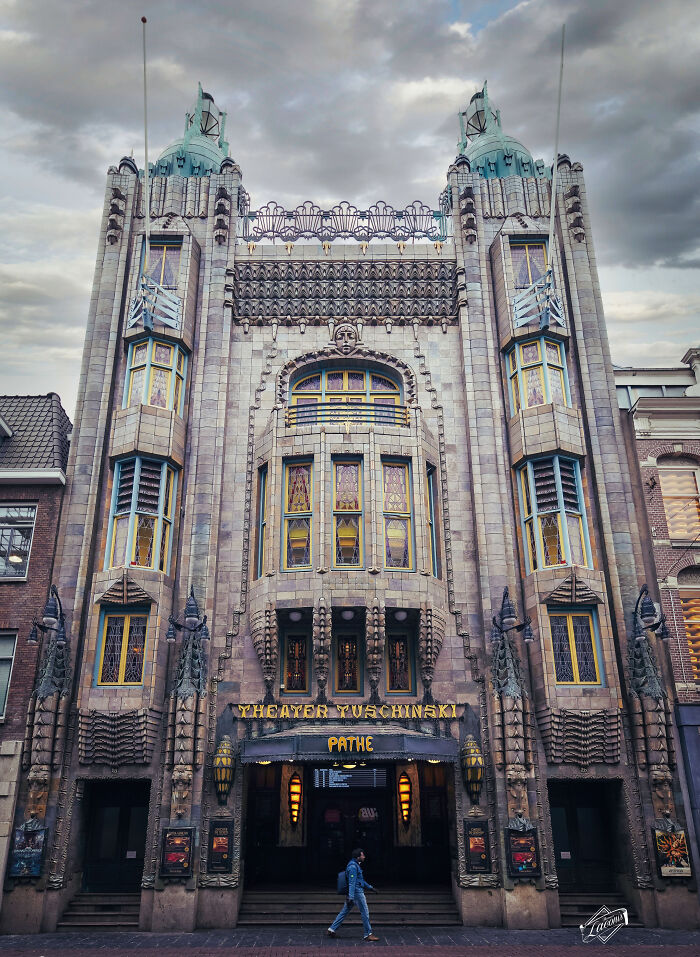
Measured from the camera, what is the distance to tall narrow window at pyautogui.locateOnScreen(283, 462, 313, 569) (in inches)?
930

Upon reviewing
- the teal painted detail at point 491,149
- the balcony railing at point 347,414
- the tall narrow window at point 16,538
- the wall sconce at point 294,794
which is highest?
the teal painted detail at point 491,149

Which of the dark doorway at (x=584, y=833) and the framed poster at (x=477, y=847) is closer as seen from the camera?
the framed poster at (x=477, y=847)

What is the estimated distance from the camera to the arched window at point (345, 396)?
86.1 feet

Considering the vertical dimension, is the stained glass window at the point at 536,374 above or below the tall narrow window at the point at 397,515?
above

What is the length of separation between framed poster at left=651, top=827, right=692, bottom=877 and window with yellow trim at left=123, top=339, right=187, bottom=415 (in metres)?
21.2

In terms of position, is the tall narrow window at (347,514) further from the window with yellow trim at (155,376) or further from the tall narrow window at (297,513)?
the window with yellow trim at (155,376)

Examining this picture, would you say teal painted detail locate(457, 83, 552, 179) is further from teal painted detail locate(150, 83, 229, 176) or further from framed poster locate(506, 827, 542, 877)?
framed poster locate(506, 827, 542, 877)

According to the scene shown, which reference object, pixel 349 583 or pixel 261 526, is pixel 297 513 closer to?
pixel 261 526

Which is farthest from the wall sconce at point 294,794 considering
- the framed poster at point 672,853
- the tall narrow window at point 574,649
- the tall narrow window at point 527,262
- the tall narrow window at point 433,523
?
the tall narrow window at point 527,262

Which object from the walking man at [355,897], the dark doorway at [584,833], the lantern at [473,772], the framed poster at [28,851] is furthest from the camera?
the dark doorway at [584,833]

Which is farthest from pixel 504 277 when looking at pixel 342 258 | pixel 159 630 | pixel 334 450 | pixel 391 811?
pixel 391 811

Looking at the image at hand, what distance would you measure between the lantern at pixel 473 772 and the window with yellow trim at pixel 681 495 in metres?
10.5

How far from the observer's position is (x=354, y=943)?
18391 millimetres

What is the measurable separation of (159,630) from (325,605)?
5.40 metres
